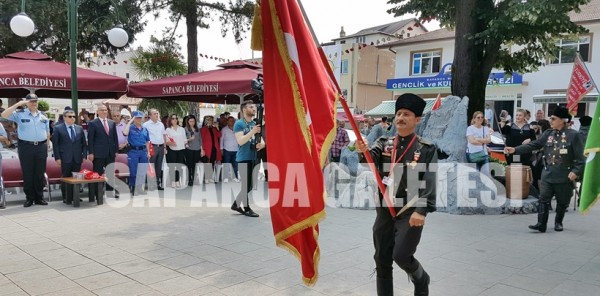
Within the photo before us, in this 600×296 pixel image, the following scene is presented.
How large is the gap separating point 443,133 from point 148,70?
12644mm

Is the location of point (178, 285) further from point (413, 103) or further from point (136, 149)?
point (136, 149)

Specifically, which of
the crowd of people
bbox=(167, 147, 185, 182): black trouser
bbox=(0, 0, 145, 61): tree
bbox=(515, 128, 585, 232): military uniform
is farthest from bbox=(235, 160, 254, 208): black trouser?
bbox=(0, 0, 145, 61): tree

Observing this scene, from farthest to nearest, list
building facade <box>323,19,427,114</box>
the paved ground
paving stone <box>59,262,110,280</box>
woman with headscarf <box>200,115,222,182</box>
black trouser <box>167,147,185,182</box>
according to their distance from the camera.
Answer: building facade <box>323,19,427,114</box> < woman with headscarf <box>200,115,222,182</box> < black trouser <box>167,147,185,182</box> < paving stone <box>59,262,110,280</box> < the paved ground

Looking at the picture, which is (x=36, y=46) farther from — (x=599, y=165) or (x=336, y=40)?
(x=336, y=40)

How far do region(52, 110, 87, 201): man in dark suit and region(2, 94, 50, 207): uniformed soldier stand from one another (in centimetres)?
23

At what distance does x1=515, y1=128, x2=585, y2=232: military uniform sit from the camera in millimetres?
6730

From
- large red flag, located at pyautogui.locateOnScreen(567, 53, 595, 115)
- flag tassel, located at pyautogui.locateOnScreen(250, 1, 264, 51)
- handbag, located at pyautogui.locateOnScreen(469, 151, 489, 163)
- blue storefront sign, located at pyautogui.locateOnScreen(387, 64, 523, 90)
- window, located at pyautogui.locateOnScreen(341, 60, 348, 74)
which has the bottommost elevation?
handbag, located at pyautogui.locateOnScreen(469, 151, 489, 163)

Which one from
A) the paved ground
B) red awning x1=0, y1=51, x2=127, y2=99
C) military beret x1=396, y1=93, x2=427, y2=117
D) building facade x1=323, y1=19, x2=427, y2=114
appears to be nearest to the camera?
military beret x1=396, y1=93, x2=427, y2=117

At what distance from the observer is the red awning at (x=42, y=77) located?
9070 millimetres

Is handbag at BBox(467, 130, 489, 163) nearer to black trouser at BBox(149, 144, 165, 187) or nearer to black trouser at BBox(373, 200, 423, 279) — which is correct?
black trouser at BBox(373, 200, 423, 279)

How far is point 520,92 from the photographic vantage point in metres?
27.5

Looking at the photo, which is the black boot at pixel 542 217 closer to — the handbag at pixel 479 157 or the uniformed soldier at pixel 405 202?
the handbag at pixel 479 157

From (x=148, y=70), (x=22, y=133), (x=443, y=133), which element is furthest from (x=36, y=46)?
(x=443, y=133)

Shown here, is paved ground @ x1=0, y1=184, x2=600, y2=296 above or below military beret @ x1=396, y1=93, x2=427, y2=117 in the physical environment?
below
